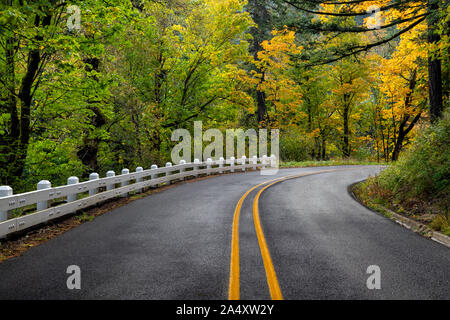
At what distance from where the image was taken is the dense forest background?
10.0 m

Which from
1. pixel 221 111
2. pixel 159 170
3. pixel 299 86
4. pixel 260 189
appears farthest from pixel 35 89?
pixel 299 86

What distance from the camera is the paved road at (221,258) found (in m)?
4.17

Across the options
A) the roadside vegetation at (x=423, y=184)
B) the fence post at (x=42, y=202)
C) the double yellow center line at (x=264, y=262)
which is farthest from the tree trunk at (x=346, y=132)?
the fence post at (x=42, y=202)

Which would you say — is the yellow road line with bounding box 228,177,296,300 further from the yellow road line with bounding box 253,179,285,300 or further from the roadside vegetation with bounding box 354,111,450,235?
the roadside vegetation with bounding box 354,111,450,235

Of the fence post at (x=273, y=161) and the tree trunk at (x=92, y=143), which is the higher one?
the tree trunk at (x=92, y=143)

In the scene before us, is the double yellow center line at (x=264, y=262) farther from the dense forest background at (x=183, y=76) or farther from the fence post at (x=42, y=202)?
the dense forest background at (x=183, y=76)

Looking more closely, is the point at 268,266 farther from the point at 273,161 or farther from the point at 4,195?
the point at 273,161

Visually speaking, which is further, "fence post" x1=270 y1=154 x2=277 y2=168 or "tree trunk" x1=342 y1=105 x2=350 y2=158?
"tree trunk" x1=342 y1=105 x2=350 y2=158

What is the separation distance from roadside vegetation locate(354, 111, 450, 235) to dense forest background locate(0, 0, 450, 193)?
86cm

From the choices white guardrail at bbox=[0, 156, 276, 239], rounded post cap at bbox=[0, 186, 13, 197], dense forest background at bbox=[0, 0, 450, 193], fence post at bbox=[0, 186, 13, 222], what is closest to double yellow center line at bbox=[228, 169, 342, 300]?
white guardrail at bbox=[0, 156, 276, 239]

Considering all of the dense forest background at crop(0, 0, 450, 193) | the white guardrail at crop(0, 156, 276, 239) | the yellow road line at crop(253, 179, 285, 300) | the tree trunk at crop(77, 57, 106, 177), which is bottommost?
the yellow road line at crop(253, 179, 285, 300)

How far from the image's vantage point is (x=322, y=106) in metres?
35.5

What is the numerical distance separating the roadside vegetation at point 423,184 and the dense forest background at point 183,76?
86 cm
